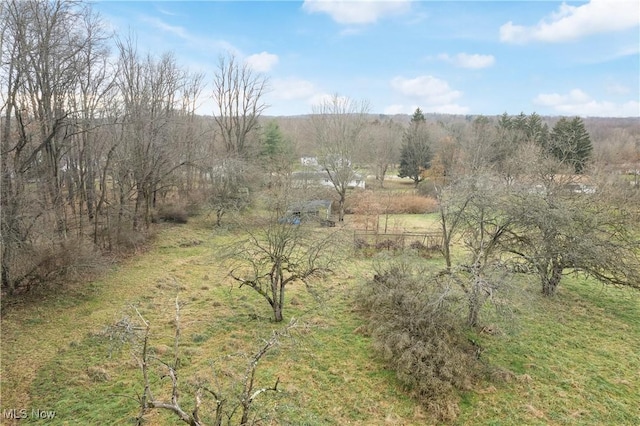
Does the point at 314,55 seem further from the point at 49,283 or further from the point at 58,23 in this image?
the point at 49,283

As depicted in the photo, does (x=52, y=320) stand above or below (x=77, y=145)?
below

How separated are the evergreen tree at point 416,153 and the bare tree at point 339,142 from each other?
39.7 feet

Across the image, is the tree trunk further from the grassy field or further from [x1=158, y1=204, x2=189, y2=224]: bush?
[x1=158, y1=204, x2=189, y2=224]: bush

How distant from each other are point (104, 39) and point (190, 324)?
35.8 ft

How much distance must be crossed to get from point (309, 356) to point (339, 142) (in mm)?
20970

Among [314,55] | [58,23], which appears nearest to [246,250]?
[58,23]

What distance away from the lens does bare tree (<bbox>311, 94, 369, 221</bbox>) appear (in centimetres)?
2653

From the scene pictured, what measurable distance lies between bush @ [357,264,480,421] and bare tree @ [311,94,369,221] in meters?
16.4

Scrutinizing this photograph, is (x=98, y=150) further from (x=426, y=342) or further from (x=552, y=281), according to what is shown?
(x=552, y=281)

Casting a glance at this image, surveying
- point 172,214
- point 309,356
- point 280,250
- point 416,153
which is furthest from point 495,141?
point 309,356

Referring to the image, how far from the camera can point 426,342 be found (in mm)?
8281

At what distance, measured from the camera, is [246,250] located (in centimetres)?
1068

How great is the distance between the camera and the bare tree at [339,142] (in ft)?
87.0

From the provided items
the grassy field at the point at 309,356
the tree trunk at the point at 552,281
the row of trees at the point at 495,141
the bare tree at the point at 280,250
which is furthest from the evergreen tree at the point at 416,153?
the bare tree at the point at 280,250
